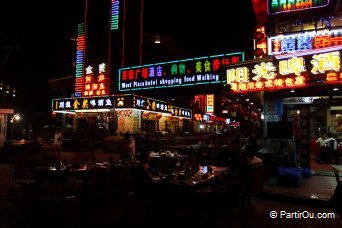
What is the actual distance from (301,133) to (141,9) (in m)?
17.8

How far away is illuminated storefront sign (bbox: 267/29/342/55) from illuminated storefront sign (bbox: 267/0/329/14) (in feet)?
4.65

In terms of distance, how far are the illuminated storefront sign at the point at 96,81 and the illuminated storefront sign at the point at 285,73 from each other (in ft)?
47.4

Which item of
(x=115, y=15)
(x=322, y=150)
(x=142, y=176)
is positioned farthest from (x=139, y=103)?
(x=142, y=176)

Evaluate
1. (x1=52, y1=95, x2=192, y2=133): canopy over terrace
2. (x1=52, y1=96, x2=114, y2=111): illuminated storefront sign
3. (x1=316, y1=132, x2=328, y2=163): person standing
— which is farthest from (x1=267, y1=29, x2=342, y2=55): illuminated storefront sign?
(x1=52, y1=96, x2=114, y2=111): illuminated storefront sign

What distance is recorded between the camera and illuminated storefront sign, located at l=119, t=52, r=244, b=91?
1843 centimetres

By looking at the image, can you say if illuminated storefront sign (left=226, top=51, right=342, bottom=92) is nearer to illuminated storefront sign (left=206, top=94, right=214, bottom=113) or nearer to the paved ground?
the paved ground

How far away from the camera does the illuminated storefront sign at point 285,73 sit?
9969 millimetres

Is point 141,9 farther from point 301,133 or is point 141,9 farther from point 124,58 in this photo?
point 301,133

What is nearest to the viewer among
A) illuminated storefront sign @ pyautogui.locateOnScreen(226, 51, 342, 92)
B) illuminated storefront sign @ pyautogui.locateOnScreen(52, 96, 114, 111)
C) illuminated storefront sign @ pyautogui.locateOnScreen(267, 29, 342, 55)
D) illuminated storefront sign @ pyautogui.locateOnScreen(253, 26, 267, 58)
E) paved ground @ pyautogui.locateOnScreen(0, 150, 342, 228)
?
paved ground @ pyautogui.locateOnScreen(0, 150, 342, 228)

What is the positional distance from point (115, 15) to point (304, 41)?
55.2ft

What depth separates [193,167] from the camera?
24.5 feet

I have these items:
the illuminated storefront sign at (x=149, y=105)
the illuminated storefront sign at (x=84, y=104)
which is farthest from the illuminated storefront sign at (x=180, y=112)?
the illuminated storefront sign at (x=84, y=104)

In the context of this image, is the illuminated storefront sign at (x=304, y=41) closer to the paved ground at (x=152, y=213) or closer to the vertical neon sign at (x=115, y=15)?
the paved ground at (x=152, y=213)

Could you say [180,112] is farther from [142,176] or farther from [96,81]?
[142,176]
